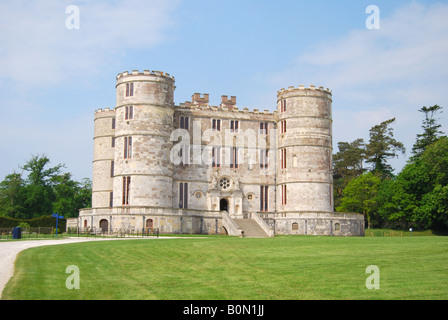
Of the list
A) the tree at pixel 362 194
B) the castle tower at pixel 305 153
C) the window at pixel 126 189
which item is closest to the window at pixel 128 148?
the window at pixel 126 189

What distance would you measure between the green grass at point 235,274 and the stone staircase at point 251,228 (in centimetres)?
2415

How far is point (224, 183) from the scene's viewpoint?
189 ft

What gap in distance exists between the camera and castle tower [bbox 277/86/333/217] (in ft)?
182

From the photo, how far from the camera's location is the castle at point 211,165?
51906 mm

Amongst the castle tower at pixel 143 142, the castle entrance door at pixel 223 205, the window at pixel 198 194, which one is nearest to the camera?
the castle tower at pixel 143 142

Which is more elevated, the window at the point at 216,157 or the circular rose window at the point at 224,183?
the window at the point at 216,157

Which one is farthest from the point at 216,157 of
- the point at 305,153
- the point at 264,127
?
the point at 305,153

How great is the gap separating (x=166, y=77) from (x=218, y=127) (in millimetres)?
8449

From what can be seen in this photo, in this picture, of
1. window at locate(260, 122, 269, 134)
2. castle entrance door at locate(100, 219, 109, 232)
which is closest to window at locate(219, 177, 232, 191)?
window at locate(260, 122, 269, 134)

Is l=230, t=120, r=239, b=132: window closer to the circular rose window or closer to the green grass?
the circular rose window

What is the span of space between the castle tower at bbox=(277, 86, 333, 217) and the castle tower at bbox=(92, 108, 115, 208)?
1955 centimetres

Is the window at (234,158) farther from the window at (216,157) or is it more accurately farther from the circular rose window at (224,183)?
the circular rose window at (224,183)
